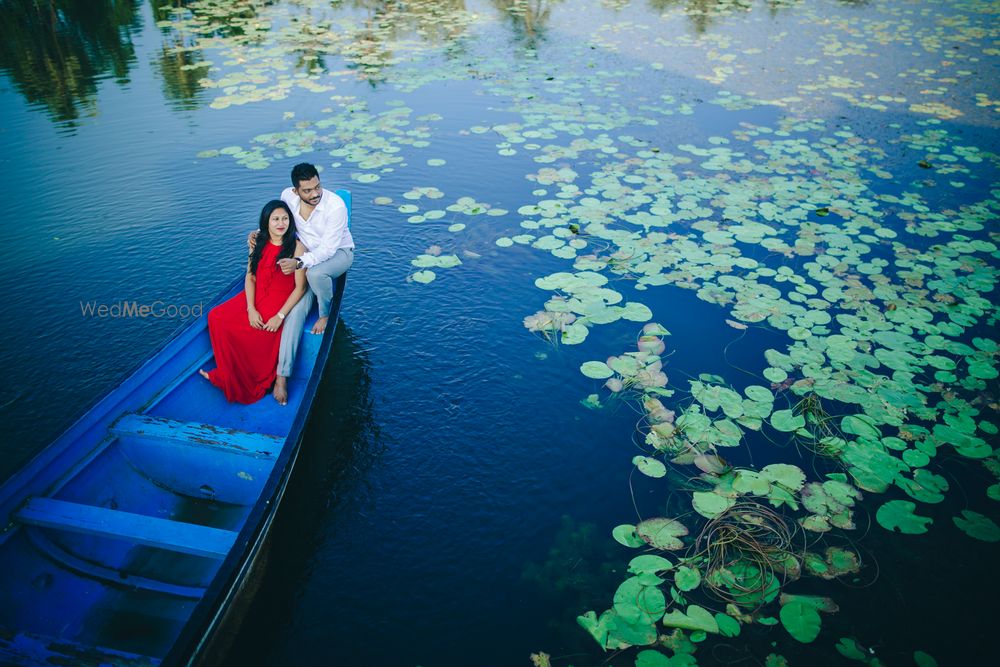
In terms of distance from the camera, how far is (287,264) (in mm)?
3908

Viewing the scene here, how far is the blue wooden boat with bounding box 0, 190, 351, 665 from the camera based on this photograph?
2498mm

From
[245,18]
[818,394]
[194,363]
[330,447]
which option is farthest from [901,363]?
[245,18]

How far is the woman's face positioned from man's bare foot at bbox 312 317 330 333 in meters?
0.71

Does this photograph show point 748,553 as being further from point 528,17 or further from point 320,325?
point 528,17

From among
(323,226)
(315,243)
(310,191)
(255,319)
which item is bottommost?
(255,319)

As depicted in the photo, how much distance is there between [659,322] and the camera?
488 centimetres

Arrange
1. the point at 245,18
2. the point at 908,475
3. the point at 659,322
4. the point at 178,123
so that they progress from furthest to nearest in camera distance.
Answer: the point at 245,18
the point at 178,123
the point at 659,322
the point at 908,475

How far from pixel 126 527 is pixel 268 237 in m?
2.03

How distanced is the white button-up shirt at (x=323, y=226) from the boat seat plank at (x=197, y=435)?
4.61ft

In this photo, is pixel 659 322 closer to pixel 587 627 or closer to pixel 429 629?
pixel 587 627

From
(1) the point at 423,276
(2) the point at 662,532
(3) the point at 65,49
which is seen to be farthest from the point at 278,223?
(3) the point at 65,49

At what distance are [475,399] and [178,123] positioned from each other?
7354mm

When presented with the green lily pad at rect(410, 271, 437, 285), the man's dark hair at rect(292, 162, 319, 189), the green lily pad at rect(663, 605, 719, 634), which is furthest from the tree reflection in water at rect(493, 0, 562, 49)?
the green lily pad at rect(663, 605, 719, 634)

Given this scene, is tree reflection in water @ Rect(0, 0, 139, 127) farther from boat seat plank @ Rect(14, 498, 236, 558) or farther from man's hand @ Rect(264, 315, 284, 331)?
boat seat plank @ Rect(14, 498, 236, 558)
